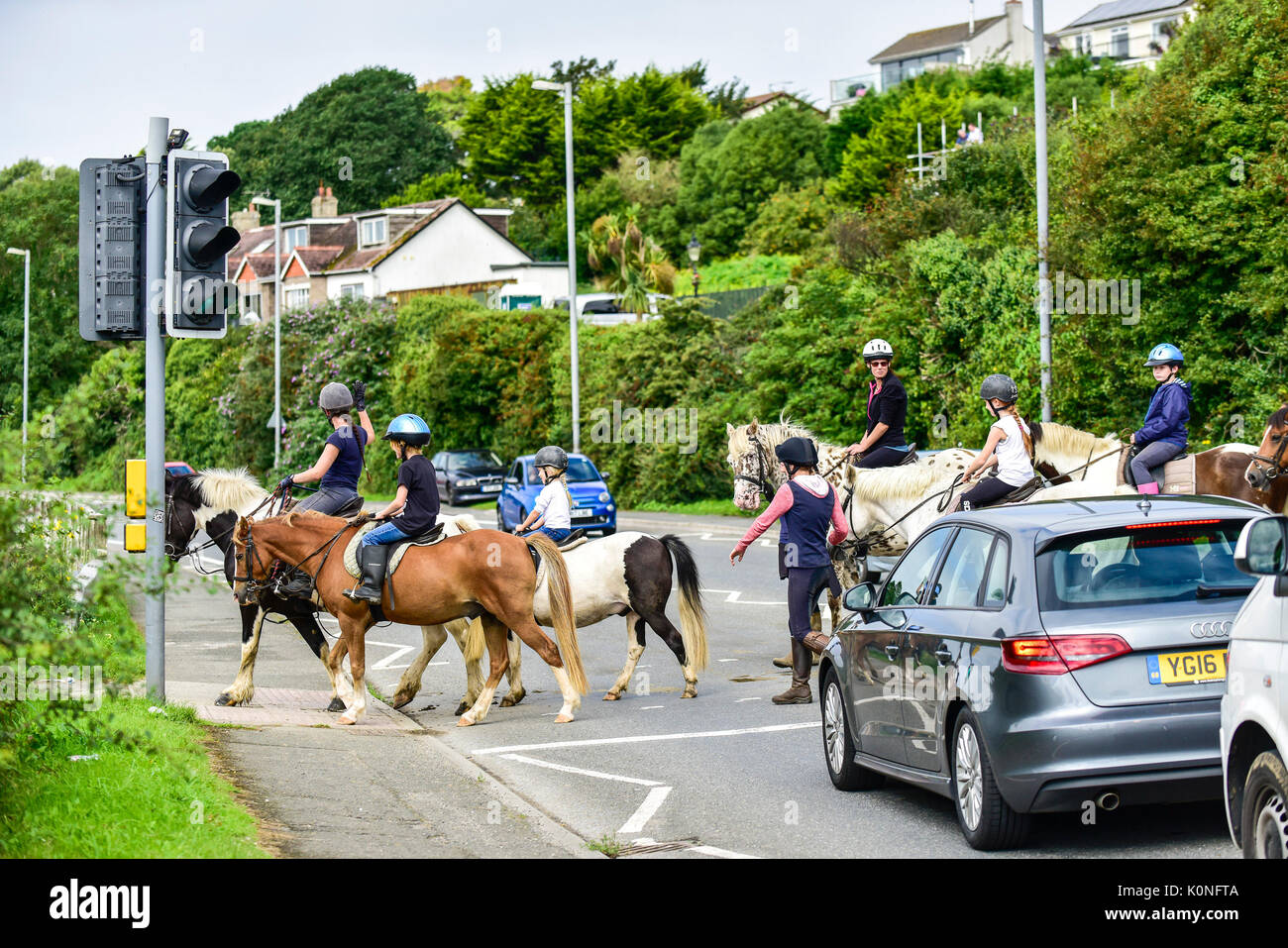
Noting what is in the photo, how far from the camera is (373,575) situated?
12.2 metres

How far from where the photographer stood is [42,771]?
812cm

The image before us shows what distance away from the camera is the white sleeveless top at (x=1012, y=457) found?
13.5m

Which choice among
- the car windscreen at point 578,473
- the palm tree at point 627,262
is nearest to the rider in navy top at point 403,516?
the car windscreen at point 578,473

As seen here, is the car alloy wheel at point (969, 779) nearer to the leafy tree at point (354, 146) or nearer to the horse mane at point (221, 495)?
the horse mane at point (221, 495)

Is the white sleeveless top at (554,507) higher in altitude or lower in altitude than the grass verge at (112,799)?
higher

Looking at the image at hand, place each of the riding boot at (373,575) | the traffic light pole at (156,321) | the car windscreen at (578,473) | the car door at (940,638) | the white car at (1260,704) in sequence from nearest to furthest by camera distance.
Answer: the white car at (1260,704) < the car door at (940,638) < the traffic light pole at (156,321) < the riding boot at (373,575) < the car windscreen at (578,473)

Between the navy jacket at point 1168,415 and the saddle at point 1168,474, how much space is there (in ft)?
0.57

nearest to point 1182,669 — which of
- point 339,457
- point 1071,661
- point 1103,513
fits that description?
point 1071,661

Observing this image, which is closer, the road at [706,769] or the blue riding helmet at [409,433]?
the road at [706,769]

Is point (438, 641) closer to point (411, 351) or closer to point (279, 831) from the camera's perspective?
point (279, 831)

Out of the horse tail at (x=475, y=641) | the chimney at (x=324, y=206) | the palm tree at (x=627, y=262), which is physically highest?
the chimney at (x=324, y=206)

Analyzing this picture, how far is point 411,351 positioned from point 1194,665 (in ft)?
157

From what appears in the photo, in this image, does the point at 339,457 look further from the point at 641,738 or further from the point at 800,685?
the point at 800,685

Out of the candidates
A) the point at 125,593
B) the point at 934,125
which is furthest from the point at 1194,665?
the point at 934,125
